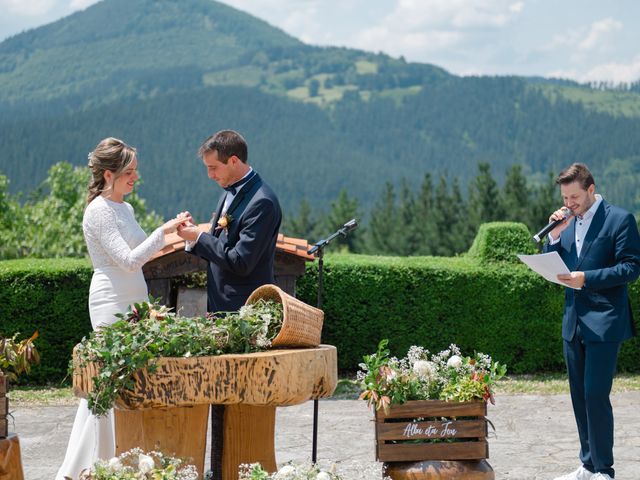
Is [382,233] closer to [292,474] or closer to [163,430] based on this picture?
[163,430]

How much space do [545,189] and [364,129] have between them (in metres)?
143

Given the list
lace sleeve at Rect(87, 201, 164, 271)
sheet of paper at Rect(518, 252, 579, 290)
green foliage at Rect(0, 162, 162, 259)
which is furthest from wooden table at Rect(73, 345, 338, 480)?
green foliage at Rect(0, 162, 162, 259)

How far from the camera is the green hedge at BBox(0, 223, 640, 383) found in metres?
11.5

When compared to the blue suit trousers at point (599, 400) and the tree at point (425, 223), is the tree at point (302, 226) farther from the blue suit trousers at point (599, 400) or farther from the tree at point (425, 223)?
the blue suit trousers at point (599, 400)

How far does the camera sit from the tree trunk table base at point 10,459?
15.2 ft

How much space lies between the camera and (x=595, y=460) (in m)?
5.79

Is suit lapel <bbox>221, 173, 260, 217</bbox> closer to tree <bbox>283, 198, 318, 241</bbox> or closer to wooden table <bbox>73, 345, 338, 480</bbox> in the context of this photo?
wooden table <bbox>73, 345, 338, 480</bbox>

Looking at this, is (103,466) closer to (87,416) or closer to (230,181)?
(87,416)

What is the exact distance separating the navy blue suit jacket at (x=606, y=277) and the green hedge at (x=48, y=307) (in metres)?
7.03

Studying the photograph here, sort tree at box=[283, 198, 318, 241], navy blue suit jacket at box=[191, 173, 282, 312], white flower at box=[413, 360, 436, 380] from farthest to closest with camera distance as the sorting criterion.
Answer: tree at box=[283, 198, 318, 241], navy blue suit jacket at box=[191, 173, 282, 312], white flower at box=[413, 360, 436, 380]

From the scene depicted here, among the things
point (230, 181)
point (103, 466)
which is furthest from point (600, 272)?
point (103, 466)

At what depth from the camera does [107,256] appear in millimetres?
5676

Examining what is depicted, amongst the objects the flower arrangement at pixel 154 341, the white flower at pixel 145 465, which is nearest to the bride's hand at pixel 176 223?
the flower arrangement at pixel 154 341

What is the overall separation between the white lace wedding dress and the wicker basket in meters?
0.80
